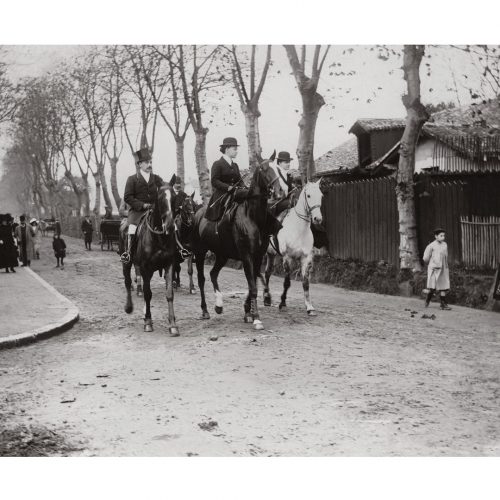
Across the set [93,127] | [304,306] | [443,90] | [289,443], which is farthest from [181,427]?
[93,127]

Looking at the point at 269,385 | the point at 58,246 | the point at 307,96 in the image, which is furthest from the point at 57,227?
the point at 269,385

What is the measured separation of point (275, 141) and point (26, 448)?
211 inches

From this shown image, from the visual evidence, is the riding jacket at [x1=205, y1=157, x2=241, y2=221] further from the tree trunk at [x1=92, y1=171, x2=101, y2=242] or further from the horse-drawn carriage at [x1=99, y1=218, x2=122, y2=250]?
the horse-drawn carriage at [x1=99, y1=218, x2=122, y2=250]

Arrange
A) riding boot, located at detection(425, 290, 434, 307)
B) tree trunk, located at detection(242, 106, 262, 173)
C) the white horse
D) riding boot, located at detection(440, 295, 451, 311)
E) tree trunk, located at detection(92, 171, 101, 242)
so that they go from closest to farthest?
tree trunk, located at detection(242, 106, 262, 173), the white horse, riding boot, located at detection(440, 295, 451, 311), riding boot, located at detection(425, 290, 434, 307), tree trunk, located at detection(92, 171, 101, 242)

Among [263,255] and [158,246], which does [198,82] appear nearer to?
[263,255]

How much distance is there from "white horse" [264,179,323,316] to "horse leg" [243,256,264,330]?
979mm

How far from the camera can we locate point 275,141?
29.4 feet

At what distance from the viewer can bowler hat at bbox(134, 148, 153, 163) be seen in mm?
8727

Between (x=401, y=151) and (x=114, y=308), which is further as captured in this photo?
(x=401, y=151)

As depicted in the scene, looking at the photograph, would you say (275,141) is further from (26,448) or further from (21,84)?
(26,448)

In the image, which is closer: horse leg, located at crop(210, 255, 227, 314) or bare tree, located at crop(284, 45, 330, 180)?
bare tree, located at crop(284, 45, 330, 180)

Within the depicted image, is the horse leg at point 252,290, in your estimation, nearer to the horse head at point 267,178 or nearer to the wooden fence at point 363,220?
the horse head at point 267,178

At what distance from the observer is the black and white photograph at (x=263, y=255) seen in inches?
204

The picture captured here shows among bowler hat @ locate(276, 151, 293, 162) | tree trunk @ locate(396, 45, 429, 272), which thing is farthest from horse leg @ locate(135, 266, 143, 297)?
tree trunk @ locate(396, 45, 429, 272)
